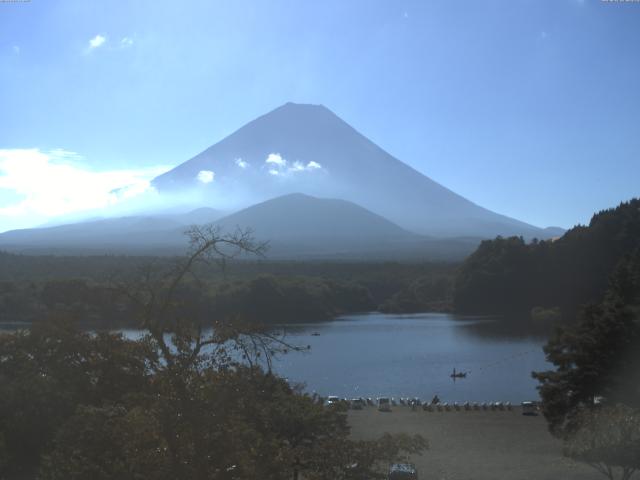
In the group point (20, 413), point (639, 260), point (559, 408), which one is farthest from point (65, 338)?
point (639, 260)

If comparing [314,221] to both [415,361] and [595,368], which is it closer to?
[415,361]

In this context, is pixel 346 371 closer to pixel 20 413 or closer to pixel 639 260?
pixel 639 260

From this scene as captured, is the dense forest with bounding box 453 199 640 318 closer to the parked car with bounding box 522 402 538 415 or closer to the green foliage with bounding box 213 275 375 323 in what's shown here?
the green foliage with bounding box 213 275 375 323

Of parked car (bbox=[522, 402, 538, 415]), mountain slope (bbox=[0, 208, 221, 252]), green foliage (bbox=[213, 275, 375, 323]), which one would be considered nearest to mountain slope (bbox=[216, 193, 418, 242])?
mountain slope (bbox=[0, 208, 221, 252])

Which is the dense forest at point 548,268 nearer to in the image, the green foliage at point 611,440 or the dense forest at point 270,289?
the dense forest at point 270,289

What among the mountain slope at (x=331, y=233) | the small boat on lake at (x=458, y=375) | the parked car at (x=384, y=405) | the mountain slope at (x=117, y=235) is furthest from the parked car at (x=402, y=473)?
the mountain slope at (x=117, y=235)

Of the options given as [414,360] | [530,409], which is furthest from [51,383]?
[414,360]
